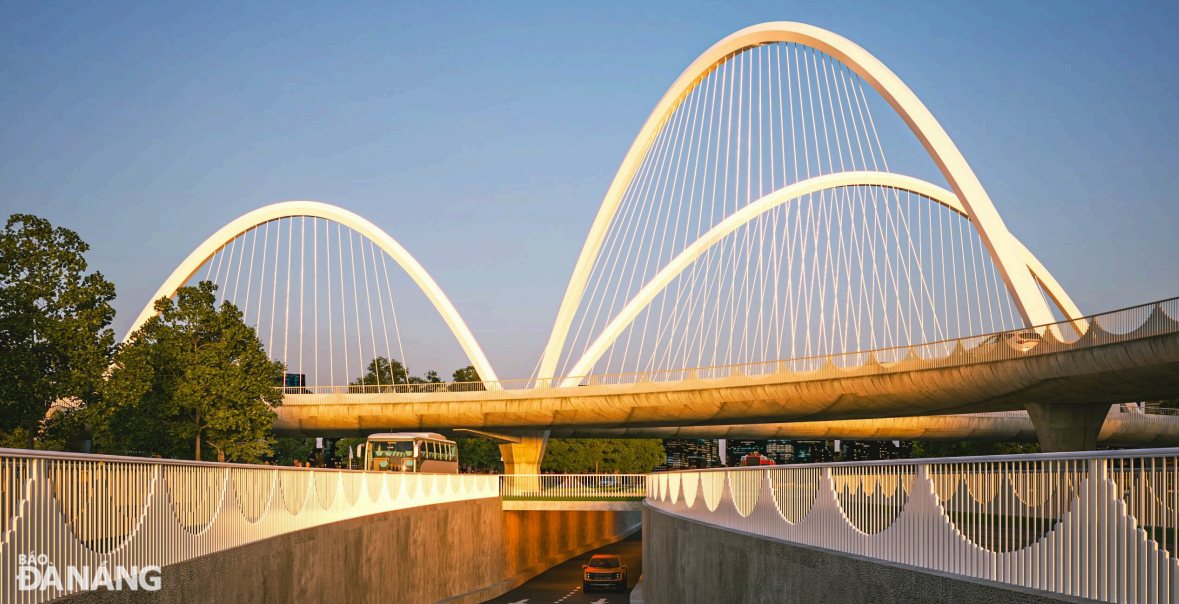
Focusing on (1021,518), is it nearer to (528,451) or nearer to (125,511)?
(125,511)

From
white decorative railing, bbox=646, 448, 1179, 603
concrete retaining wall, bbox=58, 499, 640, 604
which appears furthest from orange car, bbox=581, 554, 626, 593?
white decorative railing, bbox=646, 448, 1179, 603

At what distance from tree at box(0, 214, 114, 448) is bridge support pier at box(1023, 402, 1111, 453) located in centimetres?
3460

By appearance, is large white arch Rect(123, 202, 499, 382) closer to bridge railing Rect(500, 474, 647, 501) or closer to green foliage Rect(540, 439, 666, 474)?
bridge railing Rect(500, 474, 647, 501)

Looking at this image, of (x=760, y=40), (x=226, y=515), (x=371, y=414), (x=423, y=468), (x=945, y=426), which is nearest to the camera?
(x=226, y=515)

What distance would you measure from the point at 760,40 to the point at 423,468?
25.0 meters

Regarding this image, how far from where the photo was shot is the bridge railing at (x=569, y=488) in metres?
54.8

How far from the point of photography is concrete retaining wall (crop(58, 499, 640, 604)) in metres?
14.2

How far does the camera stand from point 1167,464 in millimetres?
7703

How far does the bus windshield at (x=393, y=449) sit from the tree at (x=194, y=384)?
5.57m

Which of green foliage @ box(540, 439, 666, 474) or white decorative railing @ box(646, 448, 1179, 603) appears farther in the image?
green foliage @ box(540, 439, 666, 474)

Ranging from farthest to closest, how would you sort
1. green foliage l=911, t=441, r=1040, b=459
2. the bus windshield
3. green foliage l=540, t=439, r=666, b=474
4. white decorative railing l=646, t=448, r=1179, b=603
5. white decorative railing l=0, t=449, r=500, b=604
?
1. green foliage l=540, t=439, r=666, b=474
2. green foliage l=911, t=441, r=1040, b=459
3. the bus windshield
4. white decorative railing l=0, t=449, r=500, b=604
5. white decorative railing l=646, t=448, r=1179, b=603

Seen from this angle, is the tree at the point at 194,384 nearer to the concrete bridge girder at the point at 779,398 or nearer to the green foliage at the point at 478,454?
the concrete bridge girder at the point at 779,398

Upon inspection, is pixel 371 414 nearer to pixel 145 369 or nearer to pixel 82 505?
pixel 145 369

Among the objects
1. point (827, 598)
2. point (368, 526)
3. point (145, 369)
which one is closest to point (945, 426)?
point (145, 369)
